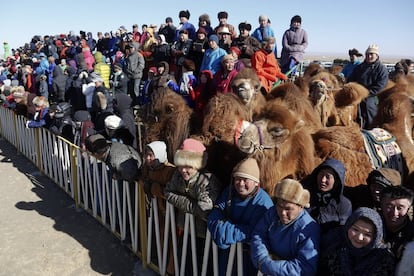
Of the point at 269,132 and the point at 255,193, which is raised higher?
the point at 269,132

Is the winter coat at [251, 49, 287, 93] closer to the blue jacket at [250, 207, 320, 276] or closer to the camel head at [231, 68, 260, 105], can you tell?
the camel head at [231, 68, 260, 105]

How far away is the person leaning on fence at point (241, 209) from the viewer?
2898mm

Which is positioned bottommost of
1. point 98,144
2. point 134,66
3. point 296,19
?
point 98,144

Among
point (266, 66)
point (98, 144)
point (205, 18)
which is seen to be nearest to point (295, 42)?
point (205, 18)

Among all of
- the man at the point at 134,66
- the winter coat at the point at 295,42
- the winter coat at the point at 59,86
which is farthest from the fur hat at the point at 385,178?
the winter coat at the point at 59,86

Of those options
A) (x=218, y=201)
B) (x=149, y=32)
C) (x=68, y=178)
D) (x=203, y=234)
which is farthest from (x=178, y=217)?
(x=149, y=32)

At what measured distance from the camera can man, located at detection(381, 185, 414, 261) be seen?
97.0 inches

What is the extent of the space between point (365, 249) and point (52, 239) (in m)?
4.68

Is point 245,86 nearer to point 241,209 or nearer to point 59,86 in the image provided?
point 241,209

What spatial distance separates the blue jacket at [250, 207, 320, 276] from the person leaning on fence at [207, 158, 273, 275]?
0.16 m

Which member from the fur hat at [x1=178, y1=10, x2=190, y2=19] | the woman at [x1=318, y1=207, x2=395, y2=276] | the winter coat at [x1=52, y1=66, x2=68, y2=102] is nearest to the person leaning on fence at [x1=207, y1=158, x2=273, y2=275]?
the woman at [x1=318, y1=207, x2=395, y2=276]

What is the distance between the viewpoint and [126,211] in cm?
505

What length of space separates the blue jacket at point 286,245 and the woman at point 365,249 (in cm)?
21

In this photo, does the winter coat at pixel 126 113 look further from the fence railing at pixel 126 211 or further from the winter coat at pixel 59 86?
the winter coat at pixel 59 86
